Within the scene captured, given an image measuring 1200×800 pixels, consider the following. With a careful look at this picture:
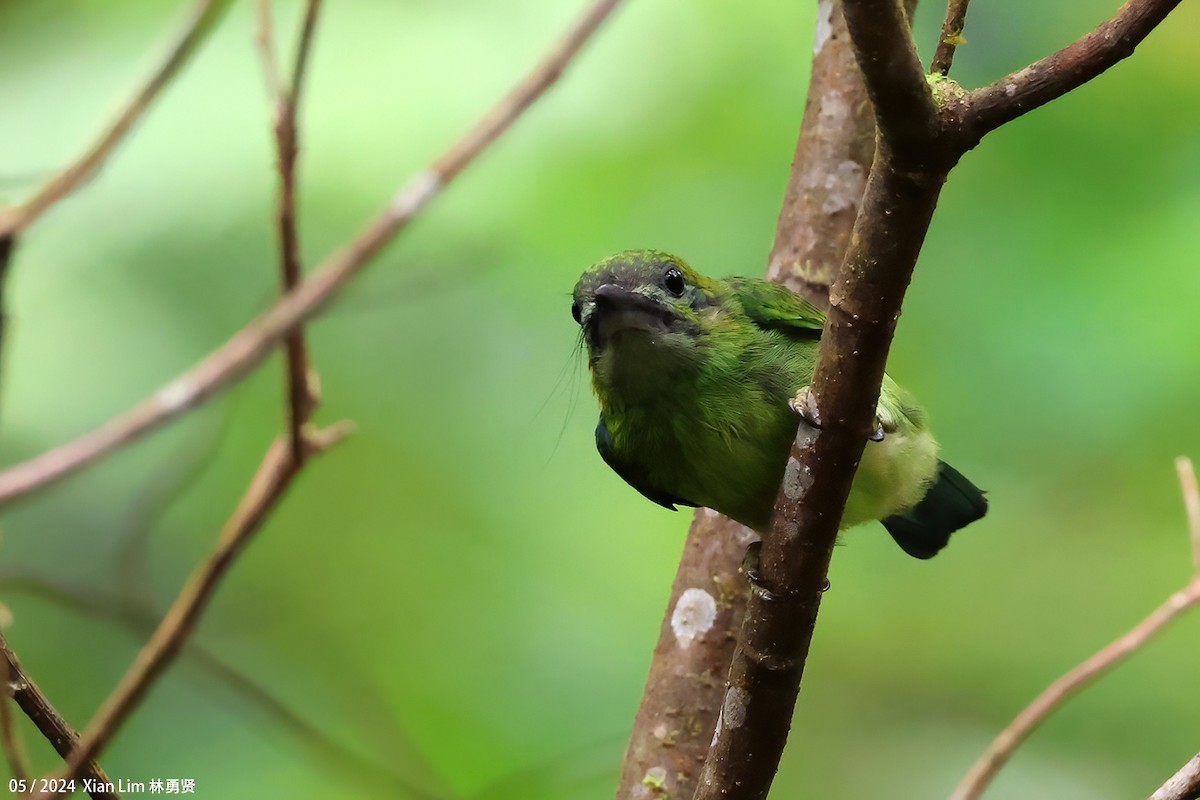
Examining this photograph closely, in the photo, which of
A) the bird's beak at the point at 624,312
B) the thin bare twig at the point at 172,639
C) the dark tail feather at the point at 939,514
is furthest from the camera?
the dark tail feather at the point at 939,514

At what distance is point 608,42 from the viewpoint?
5.06 meters

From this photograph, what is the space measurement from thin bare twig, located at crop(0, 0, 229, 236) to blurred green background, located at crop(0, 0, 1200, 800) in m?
3.42

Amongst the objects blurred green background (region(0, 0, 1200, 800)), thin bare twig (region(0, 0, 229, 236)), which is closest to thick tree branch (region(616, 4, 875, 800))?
blurred green background (region(0, 0, 1200, 800))

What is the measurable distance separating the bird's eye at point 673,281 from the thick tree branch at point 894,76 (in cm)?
112

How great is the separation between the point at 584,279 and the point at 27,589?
1.41 m

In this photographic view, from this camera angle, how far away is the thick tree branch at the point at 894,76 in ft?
4.93

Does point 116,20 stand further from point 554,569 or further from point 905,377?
point 905,377

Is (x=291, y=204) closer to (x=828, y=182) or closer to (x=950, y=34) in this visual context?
(x=950, y=34)

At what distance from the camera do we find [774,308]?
2850mm

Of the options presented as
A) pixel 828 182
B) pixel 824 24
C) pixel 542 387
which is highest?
pixel 824 24

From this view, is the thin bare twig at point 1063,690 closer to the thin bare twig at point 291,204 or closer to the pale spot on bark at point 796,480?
the pale spot on bark at point 796,480

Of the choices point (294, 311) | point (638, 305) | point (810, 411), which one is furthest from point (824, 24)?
point (294, 311)

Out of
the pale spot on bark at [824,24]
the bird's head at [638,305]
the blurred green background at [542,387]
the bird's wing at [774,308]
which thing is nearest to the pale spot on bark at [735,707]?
the bird's head at [638,305]

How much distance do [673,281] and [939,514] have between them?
1.13 m
